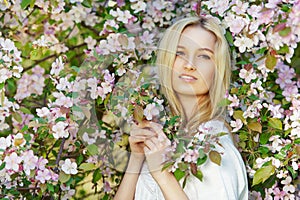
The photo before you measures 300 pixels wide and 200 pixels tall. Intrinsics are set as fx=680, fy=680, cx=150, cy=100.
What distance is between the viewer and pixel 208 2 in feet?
7.50

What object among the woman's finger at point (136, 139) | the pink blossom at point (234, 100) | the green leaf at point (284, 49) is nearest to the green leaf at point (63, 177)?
the woman's finger at point (136, 139)

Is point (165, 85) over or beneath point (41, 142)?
over

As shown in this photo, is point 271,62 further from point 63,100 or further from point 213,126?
point 63,100

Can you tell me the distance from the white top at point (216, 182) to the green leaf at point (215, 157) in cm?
6

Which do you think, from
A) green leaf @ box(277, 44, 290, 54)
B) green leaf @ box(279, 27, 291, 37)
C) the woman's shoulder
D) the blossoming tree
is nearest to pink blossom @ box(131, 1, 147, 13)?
the blossoming tree

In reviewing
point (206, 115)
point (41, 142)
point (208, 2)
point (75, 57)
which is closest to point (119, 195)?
point (206, 115)

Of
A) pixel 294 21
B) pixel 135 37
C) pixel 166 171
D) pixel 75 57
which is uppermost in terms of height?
pixel 294 21

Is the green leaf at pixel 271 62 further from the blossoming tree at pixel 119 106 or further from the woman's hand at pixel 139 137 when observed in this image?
the woman's hand at pixel 139 137

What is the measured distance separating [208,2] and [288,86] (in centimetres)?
55

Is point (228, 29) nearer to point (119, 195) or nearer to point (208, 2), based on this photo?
point (208, 2)

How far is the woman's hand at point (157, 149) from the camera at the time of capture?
74.3 inches

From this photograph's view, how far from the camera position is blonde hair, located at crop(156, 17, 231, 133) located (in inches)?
78.6

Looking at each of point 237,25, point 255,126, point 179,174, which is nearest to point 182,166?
point 179,174

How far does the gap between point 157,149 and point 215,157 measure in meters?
0.16
